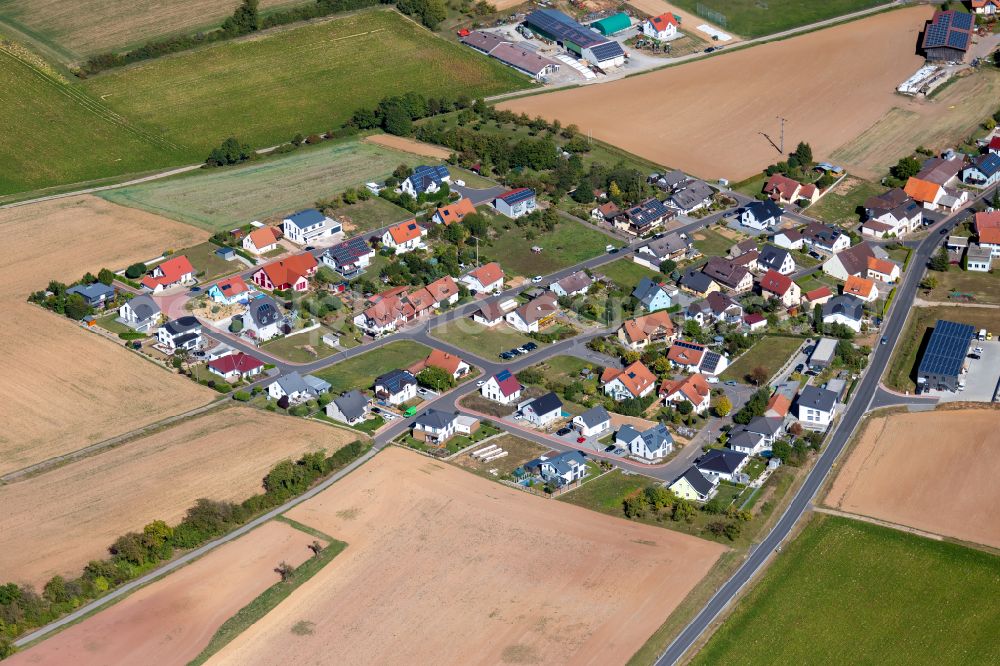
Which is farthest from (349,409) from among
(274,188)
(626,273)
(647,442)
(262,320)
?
(274,188)

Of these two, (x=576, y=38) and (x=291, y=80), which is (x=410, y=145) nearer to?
(x=291, y=80)

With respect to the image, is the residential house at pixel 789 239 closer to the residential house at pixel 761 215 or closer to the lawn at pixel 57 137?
the residential house at pixel 761 215

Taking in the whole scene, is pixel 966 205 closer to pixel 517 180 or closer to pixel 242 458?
pixel 517 180

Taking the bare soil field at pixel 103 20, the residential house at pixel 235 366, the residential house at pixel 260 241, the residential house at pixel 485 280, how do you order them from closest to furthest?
the residential house at pixel 235 366
the residential house at pixel 485 280
the residential house at pixel 260 241
the bare soil field at pixel 103 20

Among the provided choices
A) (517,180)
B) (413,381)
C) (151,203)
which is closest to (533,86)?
(517,180)

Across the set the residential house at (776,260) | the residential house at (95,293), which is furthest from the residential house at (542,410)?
the residential house at (95,293)

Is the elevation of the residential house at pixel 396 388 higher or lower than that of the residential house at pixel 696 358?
lower

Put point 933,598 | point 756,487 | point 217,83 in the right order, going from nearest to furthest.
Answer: point 933,598 < point 756,487 < point 217,83
